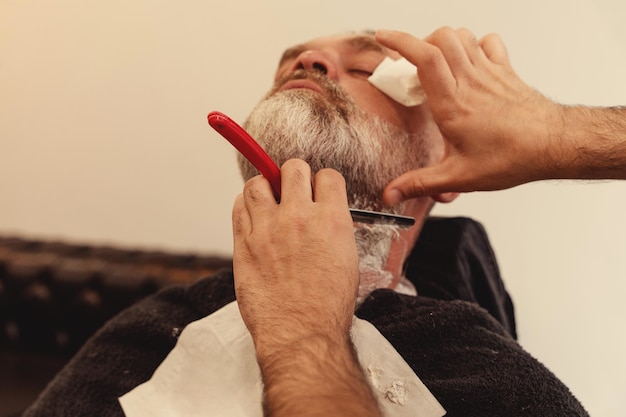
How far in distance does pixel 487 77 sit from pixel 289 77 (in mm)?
361

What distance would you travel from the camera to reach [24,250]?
54.7 inches

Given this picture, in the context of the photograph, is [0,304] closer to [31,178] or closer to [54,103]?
[31,178]

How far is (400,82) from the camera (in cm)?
84

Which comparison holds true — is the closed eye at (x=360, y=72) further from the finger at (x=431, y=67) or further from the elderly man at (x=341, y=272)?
the finger at (x=431, y=67)

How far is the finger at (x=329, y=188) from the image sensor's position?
56 centimetres

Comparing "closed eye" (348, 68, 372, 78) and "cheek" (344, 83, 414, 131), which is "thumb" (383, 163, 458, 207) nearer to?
"cheek" (344, 83, 414, 131)

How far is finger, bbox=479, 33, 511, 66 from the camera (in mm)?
816

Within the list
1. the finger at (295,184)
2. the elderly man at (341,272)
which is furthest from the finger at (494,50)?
the finger at (295,184)

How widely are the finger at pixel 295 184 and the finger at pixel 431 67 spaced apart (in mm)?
304

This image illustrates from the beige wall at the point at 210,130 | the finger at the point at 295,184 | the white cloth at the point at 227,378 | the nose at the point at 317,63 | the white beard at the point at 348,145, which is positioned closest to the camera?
the finger at the point at 295,184

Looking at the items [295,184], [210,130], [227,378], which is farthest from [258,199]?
[210,130]

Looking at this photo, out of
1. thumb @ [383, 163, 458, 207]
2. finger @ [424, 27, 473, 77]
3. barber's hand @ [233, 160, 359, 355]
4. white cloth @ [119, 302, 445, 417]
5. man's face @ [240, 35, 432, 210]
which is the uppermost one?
finger @ [424, 27, 473, 77]

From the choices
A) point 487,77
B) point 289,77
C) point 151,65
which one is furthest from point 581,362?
point 151,65

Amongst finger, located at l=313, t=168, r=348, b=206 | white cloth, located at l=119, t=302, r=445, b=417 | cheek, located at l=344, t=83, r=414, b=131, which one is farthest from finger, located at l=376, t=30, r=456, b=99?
white cloth, located at l=119, t=302, r=445, b=417
